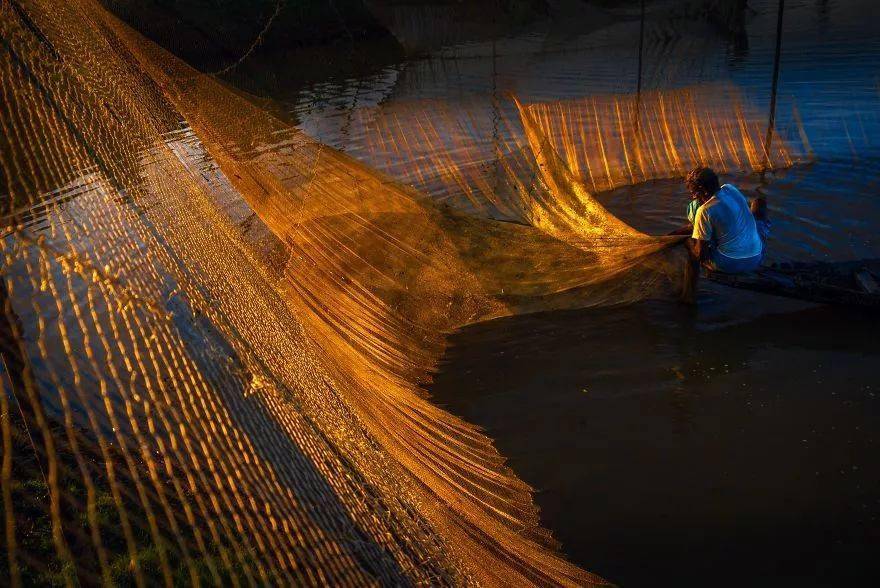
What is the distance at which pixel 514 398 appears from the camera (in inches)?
146

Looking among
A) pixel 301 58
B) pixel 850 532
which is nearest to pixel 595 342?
pixel 850 532

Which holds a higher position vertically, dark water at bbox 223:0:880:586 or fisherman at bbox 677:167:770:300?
fisherman at bbox 677:167:770:300

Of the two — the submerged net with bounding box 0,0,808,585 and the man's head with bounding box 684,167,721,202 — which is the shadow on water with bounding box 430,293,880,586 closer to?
the submerged net with bounding box 0,0,808,585

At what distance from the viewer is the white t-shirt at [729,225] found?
12.8 ft

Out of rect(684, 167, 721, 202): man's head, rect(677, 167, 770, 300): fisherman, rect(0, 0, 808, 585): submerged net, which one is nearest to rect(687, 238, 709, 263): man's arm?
rect(677, 167, 770, 300): fisherman

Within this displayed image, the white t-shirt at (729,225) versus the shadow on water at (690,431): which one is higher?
the white t-shirt at (729,225)

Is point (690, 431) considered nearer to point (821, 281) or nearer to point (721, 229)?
point (721, 229)

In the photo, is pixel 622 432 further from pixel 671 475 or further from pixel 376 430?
pixel 376 430

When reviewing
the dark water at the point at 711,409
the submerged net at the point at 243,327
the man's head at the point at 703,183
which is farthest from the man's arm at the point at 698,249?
the dark water at the point at 711,409

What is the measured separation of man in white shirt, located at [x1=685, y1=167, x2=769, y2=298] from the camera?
12.9 ft

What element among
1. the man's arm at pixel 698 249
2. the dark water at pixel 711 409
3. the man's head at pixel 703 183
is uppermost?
the man's head at pixel 703 183

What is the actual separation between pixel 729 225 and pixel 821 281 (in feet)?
2.17

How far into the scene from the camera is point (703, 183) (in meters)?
3.96

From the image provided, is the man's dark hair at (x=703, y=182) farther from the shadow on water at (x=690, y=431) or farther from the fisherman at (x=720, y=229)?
the shadow on water at (x=690, y=431)
